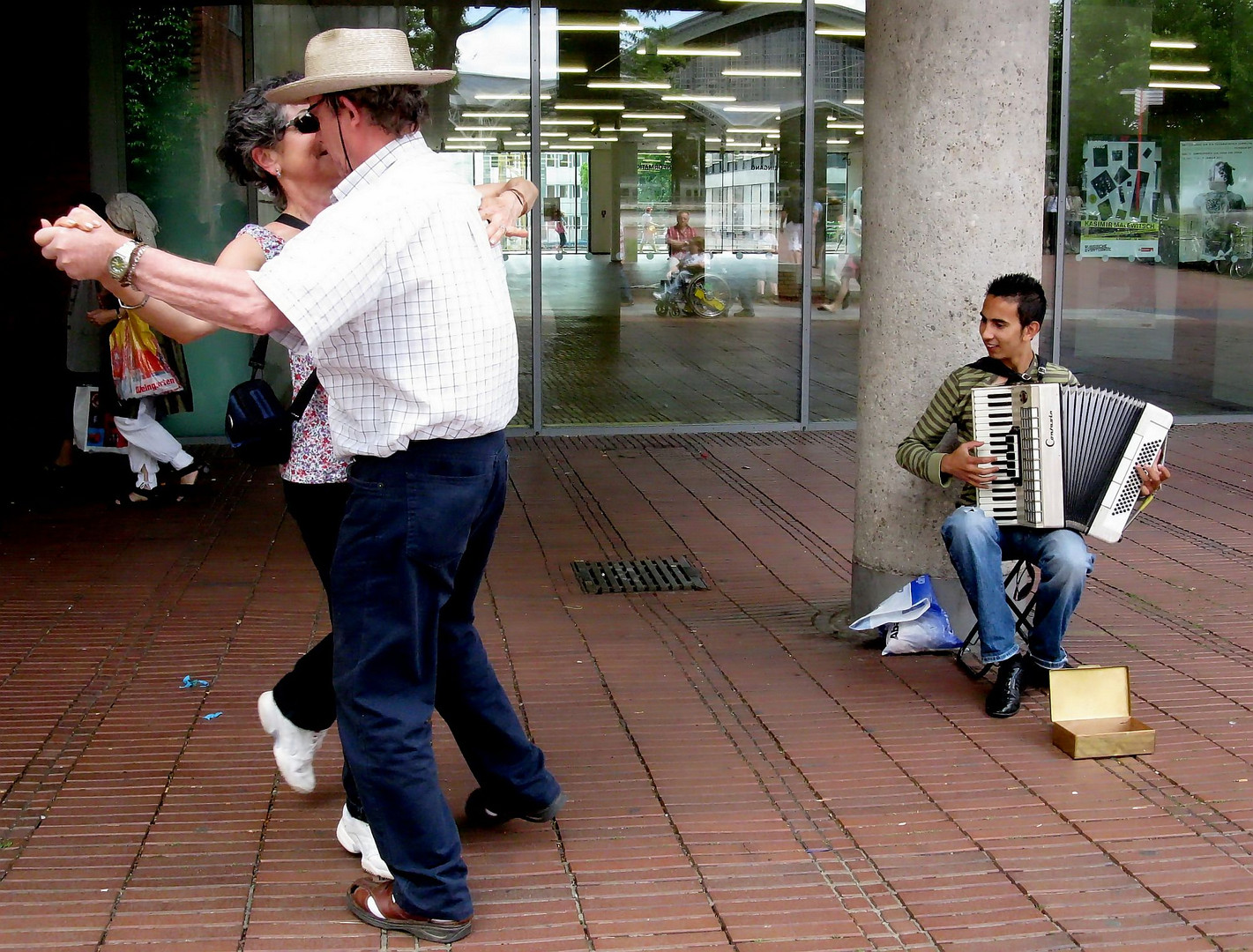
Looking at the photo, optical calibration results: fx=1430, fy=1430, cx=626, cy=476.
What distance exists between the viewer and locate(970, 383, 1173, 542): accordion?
468 centimetres

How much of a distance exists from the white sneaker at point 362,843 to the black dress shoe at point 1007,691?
7.28 ft

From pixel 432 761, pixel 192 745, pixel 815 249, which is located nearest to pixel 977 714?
pixel 432 761

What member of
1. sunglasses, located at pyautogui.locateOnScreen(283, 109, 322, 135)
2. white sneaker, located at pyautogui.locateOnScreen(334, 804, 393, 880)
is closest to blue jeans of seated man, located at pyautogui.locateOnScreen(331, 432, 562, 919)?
white sneaker, located at pyautogui.locateOnScreen(334, 804, 393, 880)

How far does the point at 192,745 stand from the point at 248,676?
0.69 m

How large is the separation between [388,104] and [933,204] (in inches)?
106

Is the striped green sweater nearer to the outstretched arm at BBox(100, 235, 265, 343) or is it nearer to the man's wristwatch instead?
the outstretched arm at BBox(100, 235, 265, 343)

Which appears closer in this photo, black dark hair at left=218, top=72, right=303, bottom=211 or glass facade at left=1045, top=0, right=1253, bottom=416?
black dark hair at left=218, top=72, right=303, bottom=211

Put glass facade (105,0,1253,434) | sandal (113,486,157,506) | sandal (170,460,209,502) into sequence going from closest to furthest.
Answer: sandal (113,486,157,506)
sandal (170,460,209,502)
glass facade (105,0,1253,434)

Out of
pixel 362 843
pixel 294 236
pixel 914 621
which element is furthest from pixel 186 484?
pixel 294 236

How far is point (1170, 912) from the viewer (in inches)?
135

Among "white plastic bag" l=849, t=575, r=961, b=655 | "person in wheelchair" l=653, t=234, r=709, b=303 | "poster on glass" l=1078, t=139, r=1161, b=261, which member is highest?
"poster on glass" l=1078, t=139, r=1161, b=261

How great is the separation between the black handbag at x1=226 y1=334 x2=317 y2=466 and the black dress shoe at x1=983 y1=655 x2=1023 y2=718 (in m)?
2.57

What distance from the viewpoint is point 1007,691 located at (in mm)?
4812

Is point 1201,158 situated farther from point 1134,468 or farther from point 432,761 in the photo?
point 432,761
